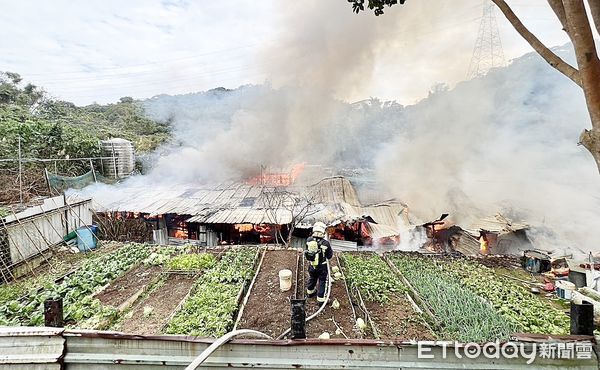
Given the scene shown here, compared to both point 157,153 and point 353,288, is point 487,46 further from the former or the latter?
point 157,153

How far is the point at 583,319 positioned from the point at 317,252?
185 inches

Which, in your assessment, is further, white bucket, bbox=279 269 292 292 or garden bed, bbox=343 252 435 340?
white bucket, bbox=279 269 292 292

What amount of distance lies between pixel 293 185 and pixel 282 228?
456 centimetres

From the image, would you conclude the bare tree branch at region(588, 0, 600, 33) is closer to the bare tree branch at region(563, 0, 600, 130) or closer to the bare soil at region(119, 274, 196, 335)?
the bare tree branch at region(563, 0, 600, 130)

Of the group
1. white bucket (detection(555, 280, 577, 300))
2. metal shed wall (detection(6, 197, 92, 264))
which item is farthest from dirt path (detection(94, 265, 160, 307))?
white bucket (detection(555, 280, 577, 300))

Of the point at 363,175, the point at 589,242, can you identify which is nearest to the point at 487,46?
the point at 363,175

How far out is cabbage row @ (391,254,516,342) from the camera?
17.5ft

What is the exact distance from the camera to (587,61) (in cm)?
262

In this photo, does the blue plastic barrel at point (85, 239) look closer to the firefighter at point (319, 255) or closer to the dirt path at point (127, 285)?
the dirt path at point (127, 285)

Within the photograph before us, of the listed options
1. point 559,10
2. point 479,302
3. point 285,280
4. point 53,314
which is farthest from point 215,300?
point 559,10

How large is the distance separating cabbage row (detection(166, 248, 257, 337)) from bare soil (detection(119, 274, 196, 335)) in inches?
12.9

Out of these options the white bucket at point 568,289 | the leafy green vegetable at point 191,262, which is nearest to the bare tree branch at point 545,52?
the white bucket at point 568,289

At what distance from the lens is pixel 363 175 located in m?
19.6

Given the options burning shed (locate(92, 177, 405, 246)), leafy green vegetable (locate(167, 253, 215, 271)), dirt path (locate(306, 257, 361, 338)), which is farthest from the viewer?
burning shed (locate(92, 177, 405, 246))
